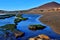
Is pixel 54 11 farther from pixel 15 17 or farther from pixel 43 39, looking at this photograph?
pixel 43 39

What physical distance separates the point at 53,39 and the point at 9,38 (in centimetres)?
526

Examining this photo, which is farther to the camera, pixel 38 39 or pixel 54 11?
pixel 54 11

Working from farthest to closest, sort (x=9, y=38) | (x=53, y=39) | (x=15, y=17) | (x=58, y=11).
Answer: (x=58, y=11) < (x=15, y=17) < (x=9, y=38) < (x=53, y=39)

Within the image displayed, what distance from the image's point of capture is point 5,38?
18594 millimetres

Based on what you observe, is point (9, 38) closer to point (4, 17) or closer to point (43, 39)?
point (43, 39)

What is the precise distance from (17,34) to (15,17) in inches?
703

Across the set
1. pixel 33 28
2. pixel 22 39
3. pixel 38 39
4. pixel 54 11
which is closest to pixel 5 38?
pixel 22 39

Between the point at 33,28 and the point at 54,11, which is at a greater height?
the point at 54,11

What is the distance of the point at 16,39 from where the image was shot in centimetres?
1816

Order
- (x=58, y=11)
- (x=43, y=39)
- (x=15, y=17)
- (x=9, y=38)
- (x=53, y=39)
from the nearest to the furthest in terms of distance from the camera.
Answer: (x=43, y=39), (x=53, y=39), (x=9, y=38), (x=15, y=17), (x=58, y=11)

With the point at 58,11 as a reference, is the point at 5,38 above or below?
below

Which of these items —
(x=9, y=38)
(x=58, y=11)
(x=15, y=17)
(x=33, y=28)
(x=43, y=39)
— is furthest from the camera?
(x=58, y=11)

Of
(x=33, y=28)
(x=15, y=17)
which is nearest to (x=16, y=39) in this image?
(x=33, y=28)

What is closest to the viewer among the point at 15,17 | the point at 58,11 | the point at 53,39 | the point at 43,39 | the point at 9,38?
the point at 43,39
